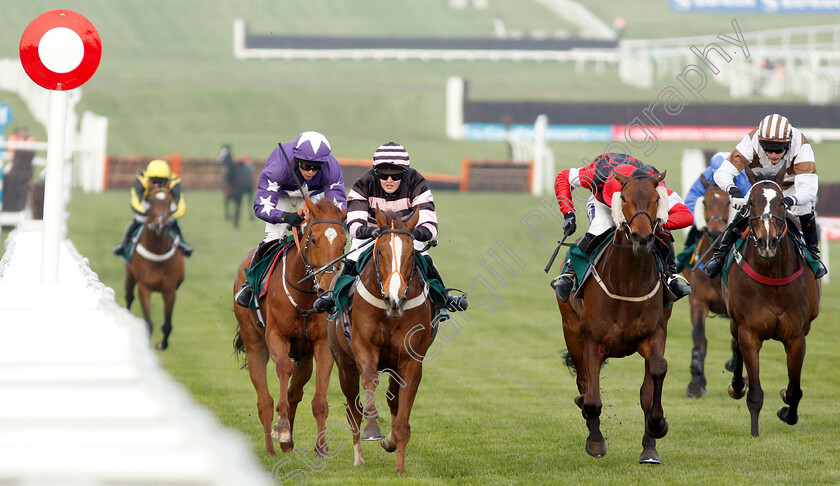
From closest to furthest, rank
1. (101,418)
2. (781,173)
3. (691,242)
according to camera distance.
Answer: (101,418) < (781,173) < (691,242)

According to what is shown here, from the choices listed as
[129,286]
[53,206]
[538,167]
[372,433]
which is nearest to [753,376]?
[372,433]

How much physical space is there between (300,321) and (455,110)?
27174 mm

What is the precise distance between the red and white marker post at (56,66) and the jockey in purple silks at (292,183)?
2.08 m

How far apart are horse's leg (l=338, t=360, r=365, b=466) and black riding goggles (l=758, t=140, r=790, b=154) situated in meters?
3.30

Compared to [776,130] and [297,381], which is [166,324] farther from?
[776,130]

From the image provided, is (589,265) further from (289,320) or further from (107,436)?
(107,436)

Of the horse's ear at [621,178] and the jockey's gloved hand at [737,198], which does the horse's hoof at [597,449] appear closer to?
the horse's ear at [621,178]

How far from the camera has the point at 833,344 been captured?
13.3 metres

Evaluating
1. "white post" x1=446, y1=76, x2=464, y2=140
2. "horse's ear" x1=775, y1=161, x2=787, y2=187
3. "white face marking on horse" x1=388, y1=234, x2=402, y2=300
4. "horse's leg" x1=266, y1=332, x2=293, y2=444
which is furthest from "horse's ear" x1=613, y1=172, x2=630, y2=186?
"white post" x1=446, y1=76, x2=464, y2=140

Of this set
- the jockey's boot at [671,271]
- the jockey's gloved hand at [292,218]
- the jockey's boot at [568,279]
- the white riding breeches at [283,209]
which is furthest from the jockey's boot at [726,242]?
the jockey's gloved hand at [292,218]

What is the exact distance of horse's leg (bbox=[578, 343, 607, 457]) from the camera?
709 cm

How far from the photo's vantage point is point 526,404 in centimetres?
970

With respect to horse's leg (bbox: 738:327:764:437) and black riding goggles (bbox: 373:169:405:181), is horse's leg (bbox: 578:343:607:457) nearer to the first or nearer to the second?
horse's leg (bbox: 738:327:764:437)

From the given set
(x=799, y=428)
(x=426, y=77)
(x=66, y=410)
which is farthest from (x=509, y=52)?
(x=66, y=410)
